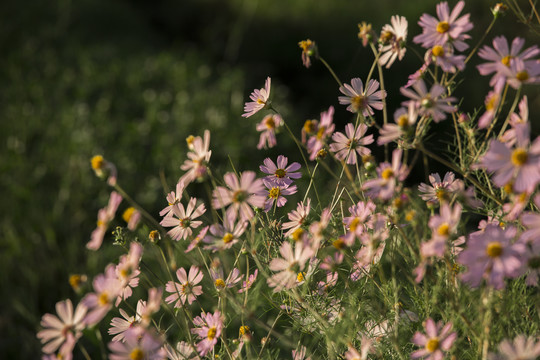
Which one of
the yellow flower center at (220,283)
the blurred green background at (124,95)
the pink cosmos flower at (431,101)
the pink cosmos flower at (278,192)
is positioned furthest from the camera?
the blurred green background at (124,95)

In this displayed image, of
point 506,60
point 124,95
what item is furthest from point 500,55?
point 124,95

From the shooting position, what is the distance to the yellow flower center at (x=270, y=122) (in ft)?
2.54

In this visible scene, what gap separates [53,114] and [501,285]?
2965 mm

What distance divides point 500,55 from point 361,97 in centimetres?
21

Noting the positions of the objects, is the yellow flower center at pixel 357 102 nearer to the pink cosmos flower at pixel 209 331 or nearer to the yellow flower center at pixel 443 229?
the yellow flower center at pixel 443 229

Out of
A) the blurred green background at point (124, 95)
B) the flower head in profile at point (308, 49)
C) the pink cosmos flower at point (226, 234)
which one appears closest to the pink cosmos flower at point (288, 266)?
the pink cosmos flower at point (226, 234)

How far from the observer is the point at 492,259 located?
23.5 inches

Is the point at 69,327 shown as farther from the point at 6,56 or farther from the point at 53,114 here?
the point at 6,56

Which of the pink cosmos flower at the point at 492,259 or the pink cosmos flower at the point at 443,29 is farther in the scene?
the pink cosmos flower at the point at 443,29

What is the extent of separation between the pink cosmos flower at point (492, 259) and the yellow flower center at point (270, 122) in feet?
1.03

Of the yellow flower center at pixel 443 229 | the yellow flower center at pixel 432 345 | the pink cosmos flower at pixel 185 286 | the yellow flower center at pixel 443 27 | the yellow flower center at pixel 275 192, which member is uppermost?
the yellow flower center at pixel 443 27

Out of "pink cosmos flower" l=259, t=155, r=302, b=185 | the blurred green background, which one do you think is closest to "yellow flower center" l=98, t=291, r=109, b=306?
"pink cosmos flower" l=259, t=155, r=302, b=185

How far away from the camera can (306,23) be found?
5012 millimetres

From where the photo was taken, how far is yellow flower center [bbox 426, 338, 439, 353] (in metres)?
0.65
